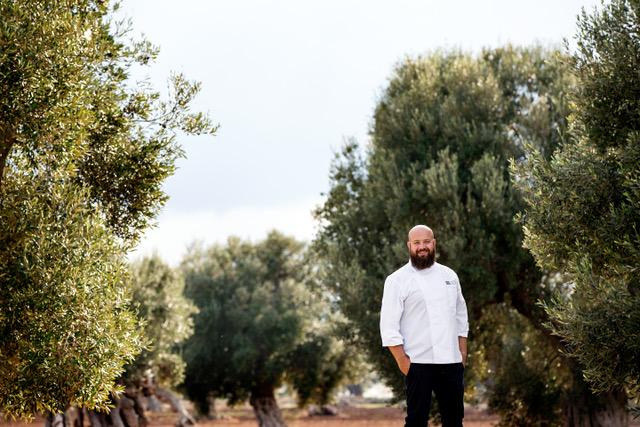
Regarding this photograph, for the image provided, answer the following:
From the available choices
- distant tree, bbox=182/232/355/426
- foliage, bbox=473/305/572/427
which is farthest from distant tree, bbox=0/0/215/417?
distant tree, bbox=182/232/355/426

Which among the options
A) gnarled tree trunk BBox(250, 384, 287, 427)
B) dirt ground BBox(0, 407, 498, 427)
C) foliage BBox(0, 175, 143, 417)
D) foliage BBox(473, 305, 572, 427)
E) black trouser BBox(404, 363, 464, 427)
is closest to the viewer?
black trouser BBox(404, 363, 464, 427)

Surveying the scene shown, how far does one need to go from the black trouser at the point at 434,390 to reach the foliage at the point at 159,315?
2575cm

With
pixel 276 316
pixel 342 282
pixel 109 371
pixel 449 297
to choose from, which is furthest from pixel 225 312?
pixel 449 297

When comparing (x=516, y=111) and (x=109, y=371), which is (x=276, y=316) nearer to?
(x=516, y=111)

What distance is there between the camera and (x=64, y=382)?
11.2 metres

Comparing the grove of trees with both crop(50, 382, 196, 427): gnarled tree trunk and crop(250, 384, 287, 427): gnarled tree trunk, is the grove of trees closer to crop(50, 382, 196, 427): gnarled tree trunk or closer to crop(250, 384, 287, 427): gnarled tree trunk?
crop(50, 382, 196, 427): gnarled tree trunk

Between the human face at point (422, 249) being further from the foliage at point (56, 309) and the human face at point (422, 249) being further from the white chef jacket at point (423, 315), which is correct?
the foliage at point (56, 309)

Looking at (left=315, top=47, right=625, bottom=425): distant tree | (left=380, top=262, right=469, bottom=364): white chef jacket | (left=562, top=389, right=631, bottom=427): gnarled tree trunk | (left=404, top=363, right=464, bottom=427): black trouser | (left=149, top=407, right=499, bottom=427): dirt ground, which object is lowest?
(left=149, top=407, right=499, bottom=427): dirt ground

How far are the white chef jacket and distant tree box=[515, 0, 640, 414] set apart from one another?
15.9ft

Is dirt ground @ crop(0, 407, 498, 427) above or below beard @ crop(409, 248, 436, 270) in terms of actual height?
below

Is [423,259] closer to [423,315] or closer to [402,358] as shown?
[423,315]

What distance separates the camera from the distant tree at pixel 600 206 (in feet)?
37.9

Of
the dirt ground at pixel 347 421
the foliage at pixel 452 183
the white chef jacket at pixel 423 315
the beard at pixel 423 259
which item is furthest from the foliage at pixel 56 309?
the dirt ground at pixel 347 421

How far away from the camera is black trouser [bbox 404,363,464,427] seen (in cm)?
721
